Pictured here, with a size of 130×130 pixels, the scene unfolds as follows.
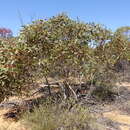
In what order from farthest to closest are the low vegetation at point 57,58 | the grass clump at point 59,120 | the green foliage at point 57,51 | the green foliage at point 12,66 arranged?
the green foliage at point 57,51
the green foliage at point 12,66
the low vegetation at point 57,58
the grass clump at point 59,120

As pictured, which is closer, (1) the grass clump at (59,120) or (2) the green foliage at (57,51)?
(1) the grass clump at (59,120)

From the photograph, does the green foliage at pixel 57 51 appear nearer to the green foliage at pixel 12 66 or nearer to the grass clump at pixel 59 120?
the green foliage at pixel 12 66

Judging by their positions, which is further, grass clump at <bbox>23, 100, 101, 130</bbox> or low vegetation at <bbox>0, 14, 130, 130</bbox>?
low vegetation at <bbox>0, 14, 130, 130</bbox>

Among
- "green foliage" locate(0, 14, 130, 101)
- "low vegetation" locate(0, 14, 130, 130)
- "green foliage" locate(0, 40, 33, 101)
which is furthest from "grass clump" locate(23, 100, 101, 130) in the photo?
"green foliage" locate(0, 14, 130, 101)

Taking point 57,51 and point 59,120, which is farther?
point 57,51

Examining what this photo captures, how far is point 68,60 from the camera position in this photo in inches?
257

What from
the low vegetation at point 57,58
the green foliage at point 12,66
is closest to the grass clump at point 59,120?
the low vegetation at point 57,58

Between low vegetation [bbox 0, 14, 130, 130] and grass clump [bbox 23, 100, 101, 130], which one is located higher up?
low vegetation [bbox 0, 14, 130, 130]

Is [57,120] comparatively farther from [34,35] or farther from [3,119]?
[34,35]

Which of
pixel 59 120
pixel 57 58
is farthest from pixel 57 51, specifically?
pixel 59 120

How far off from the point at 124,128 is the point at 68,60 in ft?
7.82

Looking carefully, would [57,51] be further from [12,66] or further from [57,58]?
[12,66]

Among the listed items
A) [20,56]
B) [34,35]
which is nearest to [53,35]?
[34,35]

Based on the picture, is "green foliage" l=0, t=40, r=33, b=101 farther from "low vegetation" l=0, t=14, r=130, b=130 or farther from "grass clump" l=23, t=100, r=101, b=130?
"grass clump" l=23, t=100, r=101, b=130
